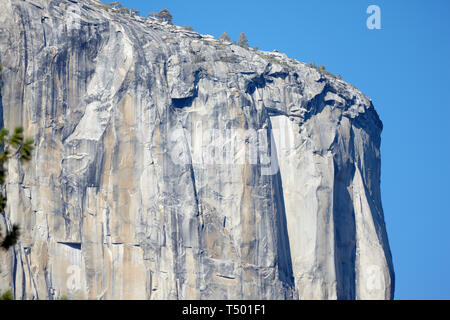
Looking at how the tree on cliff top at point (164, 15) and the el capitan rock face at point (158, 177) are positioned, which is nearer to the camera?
the el capitan rock face at point (158, 177)

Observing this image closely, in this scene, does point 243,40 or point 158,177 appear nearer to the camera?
point 158,177

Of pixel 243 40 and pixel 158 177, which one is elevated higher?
pixel 243 40

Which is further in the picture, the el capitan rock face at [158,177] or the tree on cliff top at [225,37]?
the tree on cliff top at [225,37]

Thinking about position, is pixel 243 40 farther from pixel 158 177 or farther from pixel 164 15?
pixel 158 177

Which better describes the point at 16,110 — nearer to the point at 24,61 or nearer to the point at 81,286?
the point at 24,61

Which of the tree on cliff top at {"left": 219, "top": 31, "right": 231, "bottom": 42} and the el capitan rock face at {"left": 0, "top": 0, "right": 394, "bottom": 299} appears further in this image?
the tree on cliff top at {"left": 219, "top": 31, "right": 231, "bottom": 42}

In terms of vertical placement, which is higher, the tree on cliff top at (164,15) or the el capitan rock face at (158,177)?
the tree on cliff top at (164,15)

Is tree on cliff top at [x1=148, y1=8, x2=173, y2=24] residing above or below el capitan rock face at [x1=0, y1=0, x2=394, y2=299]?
above

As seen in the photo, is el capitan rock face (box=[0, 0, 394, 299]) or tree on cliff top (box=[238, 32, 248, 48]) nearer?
el capitan rock face (box=[0, 0, 394, 299])

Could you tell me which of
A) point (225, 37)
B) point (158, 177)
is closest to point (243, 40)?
point (225, 37)
